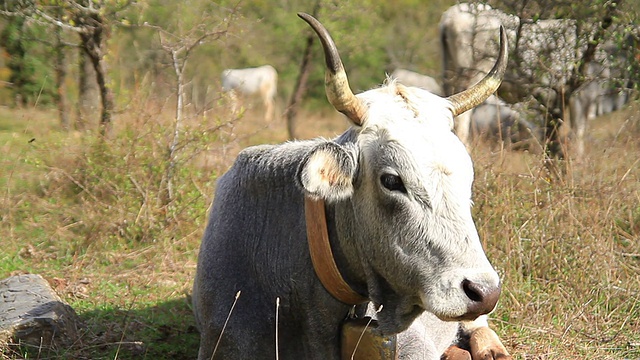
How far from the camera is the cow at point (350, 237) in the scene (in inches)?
126

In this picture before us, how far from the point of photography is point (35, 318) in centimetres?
466

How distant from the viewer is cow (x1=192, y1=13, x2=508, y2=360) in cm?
320

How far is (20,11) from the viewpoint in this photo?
7691 millimetres

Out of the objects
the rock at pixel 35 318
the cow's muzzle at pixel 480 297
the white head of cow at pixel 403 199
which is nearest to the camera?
the cow's muzzle at pixel 480 297

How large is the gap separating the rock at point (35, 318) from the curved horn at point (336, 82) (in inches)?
90.7

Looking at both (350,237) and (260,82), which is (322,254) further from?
(260,82)

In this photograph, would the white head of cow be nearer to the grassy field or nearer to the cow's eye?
the cow's eye

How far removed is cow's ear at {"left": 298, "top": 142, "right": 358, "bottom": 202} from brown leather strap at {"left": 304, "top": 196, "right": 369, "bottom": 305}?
163 mm

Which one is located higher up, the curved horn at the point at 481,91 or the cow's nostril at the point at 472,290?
the curved horn at the point at 481,91

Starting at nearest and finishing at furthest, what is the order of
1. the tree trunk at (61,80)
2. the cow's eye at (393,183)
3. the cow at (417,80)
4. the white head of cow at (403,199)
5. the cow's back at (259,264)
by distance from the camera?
the white head of cow at (403,199) → the cow's eye at (393,183) → the cow's back at (259,264) → the tree trunk at (61,80) → the cow at (417,80)

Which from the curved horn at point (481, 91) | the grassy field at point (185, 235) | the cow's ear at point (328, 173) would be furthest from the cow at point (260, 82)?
the cow's ear at point (328, 173)

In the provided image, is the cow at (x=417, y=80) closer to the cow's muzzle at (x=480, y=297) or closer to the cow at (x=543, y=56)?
the cow at (x=543, y=56)

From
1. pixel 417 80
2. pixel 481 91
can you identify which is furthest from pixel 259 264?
pixel 417 80

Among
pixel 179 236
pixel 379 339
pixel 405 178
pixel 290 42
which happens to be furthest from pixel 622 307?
pixel 290 42
